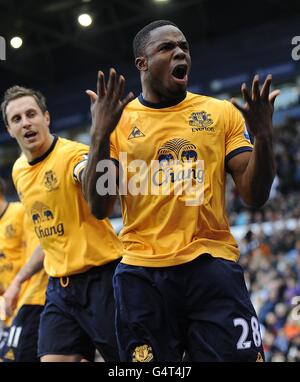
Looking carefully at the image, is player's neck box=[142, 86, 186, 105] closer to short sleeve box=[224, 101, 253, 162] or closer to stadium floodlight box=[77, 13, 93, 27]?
short sleeve box=[224, 101, 253, 162]

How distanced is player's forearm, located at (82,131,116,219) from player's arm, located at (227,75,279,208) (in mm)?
721

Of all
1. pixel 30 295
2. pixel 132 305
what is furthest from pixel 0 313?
pixel 132 305

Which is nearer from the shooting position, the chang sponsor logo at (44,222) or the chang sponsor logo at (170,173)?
the chang sponsor logo at (170,173)

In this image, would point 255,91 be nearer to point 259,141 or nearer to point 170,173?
point 259,141

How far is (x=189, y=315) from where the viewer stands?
418cm

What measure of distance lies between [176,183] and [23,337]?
2.98 m

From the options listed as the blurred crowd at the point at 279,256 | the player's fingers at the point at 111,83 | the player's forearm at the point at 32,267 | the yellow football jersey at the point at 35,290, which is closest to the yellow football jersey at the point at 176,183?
the player's fingers at the point at 111,83

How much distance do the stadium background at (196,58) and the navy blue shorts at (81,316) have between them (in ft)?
33.2

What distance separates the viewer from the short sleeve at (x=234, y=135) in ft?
14.3

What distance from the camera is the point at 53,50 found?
88.7 feet

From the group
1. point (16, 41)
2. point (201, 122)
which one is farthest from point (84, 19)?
point (201, 122)

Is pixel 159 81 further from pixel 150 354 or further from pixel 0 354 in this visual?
pixel 0 354

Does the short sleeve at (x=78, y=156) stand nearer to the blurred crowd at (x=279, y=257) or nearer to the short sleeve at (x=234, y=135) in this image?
the short sleeve at (x=234, y=135)

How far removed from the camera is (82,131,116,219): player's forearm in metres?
4.03
